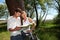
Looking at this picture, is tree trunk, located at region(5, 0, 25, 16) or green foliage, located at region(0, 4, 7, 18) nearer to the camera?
tree trunk, located at region(5, 0, 25, 16)

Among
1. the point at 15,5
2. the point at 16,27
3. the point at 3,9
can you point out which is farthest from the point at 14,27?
the point at 3,9

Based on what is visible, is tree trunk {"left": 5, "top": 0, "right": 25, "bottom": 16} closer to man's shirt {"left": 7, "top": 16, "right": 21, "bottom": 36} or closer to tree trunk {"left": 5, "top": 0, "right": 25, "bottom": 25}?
tree trunk {"left": 5, "top": 0, "right": 25, "bottom": 25}

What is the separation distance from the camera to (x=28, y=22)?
4.67 metres

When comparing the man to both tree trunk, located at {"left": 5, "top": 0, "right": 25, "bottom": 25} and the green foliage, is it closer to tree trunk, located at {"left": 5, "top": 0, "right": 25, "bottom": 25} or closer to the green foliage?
tree trunk, located at {"left": 5, "top": 0, "right": 25, "bottom": 25}

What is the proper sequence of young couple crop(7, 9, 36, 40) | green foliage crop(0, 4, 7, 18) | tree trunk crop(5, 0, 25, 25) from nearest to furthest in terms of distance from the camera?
young couple crop(7, 9, 36, 40), tree trunk crop(5, 0, 25, 25), green foliage crop(0, 4, 7, 18)

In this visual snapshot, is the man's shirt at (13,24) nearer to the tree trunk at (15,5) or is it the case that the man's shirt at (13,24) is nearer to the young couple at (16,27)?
the young couple at (16,27)

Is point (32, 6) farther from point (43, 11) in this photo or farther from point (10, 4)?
point (10, 4)

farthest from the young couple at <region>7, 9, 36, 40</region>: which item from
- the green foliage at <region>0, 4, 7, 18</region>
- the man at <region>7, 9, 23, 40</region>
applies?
the green foliage at <region>0, 4, 7, 18</region>

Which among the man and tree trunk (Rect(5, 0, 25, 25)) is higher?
tree trunk (Rect(5, 0, 25, 25))

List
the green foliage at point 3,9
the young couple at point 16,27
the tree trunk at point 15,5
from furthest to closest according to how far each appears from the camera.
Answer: the green foliage at point 3,9 < the tree trunk at point 15,5 < the young couple at point 16,27

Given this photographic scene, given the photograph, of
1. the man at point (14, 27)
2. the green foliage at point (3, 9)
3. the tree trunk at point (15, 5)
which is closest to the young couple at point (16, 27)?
the man at point (14, 27)

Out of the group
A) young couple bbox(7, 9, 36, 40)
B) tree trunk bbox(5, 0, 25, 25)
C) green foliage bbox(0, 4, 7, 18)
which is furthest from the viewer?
green foliage bbox(0, 4, 7, 18)

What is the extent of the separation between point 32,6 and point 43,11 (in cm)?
323

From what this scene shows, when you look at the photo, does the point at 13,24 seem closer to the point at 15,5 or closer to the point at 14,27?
the point at 14,27
